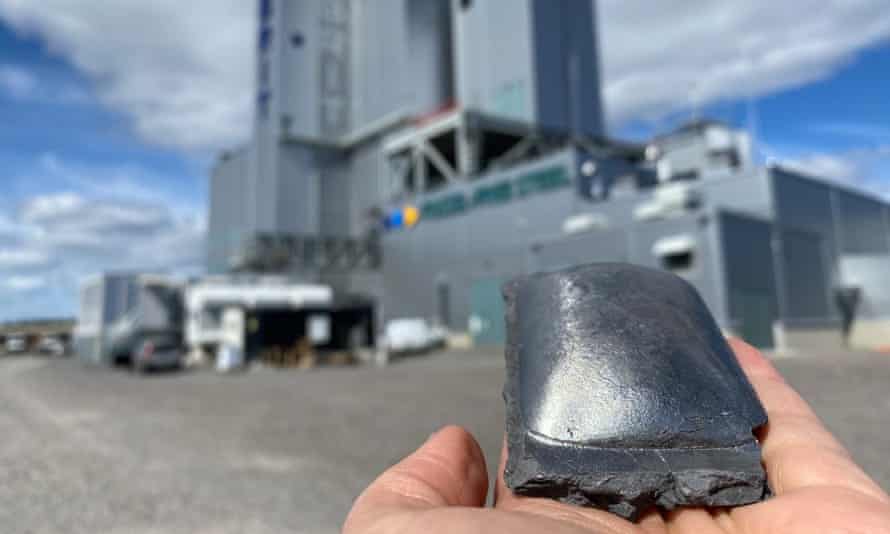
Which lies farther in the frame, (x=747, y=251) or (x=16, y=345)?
(x=16, y=345)

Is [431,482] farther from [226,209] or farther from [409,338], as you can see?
[226,209]

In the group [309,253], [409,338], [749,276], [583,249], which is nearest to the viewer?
[749,276]

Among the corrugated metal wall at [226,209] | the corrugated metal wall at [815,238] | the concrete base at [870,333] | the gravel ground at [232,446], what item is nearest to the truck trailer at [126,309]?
the gravel ground at [232,446]

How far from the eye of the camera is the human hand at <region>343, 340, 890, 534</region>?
1357 millimetres

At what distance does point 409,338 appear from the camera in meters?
27.1

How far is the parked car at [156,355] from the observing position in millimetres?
20797

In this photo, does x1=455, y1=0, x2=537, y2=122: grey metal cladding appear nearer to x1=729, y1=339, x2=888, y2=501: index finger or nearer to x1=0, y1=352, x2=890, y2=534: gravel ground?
x1=0, y1=352, x2=890, y2=534: gravel ground

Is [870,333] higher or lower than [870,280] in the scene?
lower

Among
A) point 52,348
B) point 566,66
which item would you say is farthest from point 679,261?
point 52,348

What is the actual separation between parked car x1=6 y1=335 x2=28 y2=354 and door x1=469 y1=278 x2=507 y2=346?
3579cm

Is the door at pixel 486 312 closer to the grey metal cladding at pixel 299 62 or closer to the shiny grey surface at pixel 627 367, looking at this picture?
the shiny grey surface at pixel 627 367

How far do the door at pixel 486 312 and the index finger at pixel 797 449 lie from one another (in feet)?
75.4

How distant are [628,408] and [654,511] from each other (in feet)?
1.11

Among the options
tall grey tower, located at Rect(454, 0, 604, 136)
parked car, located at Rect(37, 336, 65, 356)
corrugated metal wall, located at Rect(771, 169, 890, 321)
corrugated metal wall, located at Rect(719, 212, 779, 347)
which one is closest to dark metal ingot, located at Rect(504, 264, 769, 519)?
corrugated metal wall, located at Rect(719, 212, 779, 347)
